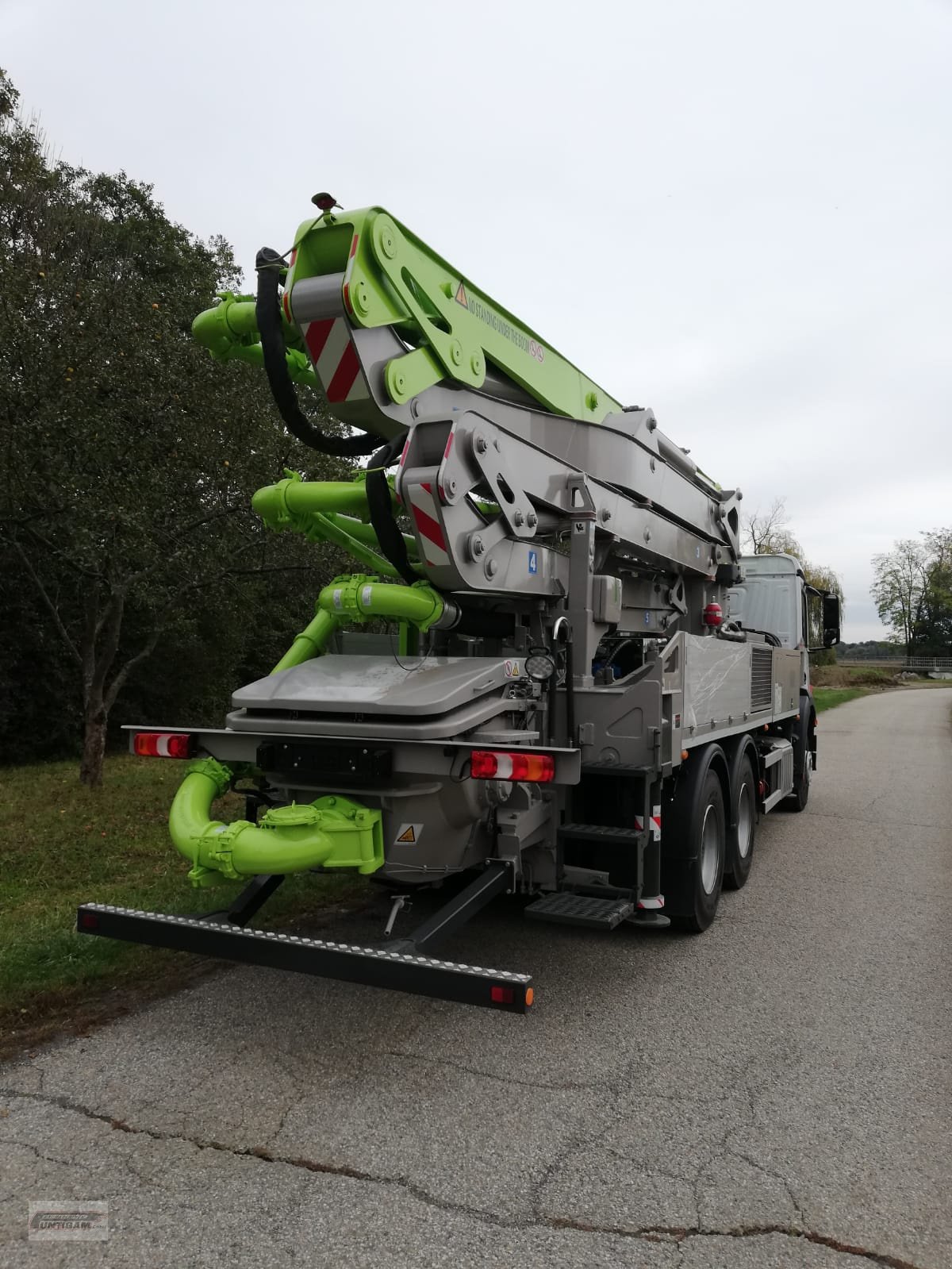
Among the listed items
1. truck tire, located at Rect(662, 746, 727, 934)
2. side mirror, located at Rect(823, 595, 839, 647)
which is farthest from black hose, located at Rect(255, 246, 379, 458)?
side mirror, located at Rect(823, 595, 839, 647)

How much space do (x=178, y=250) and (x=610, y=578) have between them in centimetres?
1313

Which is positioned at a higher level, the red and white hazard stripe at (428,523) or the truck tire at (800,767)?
the red and white hazard stripe at (428,523)

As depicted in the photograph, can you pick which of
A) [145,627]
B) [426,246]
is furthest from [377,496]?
[145,627]

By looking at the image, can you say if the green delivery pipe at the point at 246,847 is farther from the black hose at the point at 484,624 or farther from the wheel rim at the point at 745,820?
the wheel rim at the point at 745,820

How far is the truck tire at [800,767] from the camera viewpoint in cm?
1012

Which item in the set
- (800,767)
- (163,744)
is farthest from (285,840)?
(800,767)

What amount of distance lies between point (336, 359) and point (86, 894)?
167 inches

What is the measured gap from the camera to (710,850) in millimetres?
5922

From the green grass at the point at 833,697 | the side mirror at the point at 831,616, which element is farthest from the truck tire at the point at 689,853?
the green grass at the point at 833,697

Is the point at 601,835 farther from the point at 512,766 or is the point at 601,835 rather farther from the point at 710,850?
the point at 710,850

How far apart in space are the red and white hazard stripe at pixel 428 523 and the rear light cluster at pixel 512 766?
3.30 ft

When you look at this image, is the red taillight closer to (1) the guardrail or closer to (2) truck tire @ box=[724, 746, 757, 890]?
(2) truck tire @ box=[724, 746, 757, 890]

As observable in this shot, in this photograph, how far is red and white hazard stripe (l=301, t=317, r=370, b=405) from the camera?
4.26 m

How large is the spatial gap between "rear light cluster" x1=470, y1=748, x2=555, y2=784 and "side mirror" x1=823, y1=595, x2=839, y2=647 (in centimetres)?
819
